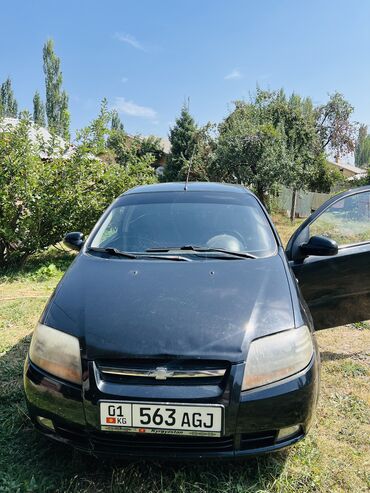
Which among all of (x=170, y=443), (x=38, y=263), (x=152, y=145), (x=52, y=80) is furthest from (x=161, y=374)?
(x=52, y=80)

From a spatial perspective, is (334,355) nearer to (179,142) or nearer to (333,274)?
(333,274)

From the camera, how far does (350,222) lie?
3588mm

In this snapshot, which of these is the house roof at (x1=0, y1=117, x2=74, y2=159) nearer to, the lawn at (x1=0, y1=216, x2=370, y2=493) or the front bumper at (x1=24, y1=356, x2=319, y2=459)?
the lawn at (x1=0, y1=216, x2=370, y2=493)

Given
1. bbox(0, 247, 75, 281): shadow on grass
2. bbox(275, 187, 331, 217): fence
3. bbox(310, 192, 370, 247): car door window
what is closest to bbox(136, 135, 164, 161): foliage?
bbox(275, 187, 331, 217): fence

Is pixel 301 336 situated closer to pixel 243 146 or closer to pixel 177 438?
pixel 177 438

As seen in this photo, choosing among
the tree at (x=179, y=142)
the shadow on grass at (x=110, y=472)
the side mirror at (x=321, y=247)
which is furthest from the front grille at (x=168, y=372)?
the tree at (x=179, y=142)

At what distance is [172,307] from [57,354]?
0.60 meters

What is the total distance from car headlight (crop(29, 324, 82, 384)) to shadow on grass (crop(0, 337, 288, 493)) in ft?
1.70

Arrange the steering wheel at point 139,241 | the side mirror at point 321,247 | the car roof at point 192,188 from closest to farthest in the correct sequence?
the steering wheel at point 139,241 → the side mirror at point 321,247 → the car roof at point 192,188

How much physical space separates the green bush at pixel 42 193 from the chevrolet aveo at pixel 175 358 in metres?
4.31

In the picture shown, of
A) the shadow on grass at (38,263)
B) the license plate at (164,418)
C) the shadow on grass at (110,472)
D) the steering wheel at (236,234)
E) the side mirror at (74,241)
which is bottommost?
the shadow on grass at (38,263)

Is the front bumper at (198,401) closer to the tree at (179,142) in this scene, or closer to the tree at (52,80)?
the tree at (179,142)

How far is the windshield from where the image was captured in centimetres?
284

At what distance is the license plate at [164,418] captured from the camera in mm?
1716
